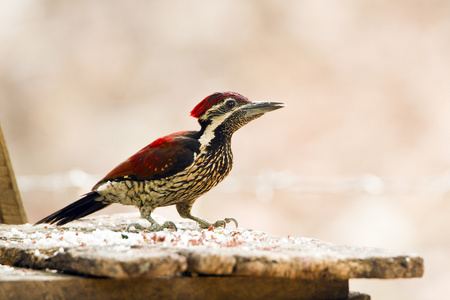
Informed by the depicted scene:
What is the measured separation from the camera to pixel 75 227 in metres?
3.21

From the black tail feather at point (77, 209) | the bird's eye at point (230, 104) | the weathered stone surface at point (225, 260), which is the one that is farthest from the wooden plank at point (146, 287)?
the bird's eye at point (230, 104)

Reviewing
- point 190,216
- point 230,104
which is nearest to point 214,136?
point 230,104

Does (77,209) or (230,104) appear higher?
(230,104)

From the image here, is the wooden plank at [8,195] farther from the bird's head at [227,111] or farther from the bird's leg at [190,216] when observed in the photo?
the bird's head at [227,111]

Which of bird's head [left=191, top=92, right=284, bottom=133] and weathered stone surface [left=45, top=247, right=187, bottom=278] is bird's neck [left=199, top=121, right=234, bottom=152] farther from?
weathered stone surface [left=45, top=247, right=187, bottom=278]

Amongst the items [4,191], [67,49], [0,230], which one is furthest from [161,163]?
[67,49]

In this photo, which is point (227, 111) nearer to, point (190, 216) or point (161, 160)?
point (161, 160)

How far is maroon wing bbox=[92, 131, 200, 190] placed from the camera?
302 cm

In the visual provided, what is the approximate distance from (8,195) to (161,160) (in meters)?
1.06

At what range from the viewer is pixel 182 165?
301cm

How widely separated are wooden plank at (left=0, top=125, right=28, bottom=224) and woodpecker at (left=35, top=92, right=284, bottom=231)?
499 mm

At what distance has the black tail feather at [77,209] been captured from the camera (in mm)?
3215

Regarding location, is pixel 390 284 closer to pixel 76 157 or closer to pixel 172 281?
pixel 76 157

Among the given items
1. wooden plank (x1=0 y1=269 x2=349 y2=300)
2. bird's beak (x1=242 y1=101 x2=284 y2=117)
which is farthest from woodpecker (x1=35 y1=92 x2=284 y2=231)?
wooden plank (x1=0 y1=269 x2=349 y2=300)
